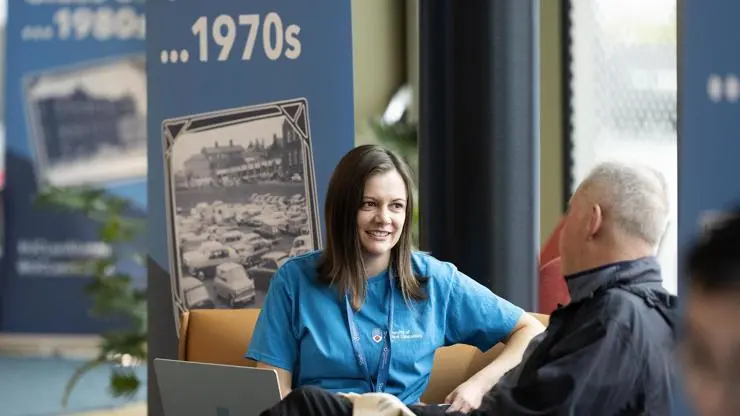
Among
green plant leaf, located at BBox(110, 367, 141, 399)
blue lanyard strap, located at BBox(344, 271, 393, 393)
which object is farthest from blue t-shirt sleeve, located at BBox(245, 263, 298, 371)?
green plant leaf, located at BBox(110, 367, 141, 399)

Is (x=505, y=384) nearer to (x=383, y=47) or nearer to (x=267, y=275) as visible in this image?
(x=267, y=275)

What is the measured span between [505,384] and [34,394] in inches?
212

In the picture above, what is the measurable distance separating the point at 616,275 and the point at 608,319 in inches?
4.7

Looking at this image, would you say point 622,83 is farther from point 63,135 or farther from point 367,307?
point 63,135

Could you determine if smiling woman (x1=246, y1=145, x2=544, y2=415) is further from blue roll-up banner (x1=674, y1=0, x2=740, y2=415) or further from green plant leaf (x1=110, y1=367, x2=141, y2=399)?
green plant leaf (x1=110, y1=367, x2=141, y2=399)

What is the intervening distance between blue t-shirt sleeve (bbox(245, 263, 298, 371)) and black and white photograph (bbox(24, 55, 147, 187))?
18.3 ft

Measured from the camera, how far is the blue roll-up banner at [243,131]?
4.45 metres

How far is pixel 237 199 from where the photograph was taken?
4488 millimetres

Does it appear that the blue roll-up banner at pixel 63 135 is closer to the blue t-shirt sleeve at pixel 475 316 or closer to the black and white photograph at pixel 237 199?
the black and white photograph at pixel 237 199

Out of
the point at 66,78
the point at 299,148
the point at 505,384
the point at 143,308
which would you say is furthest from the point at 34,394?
the point at 505,384

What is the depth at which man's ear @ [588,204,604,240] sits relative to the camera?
8.33 feet

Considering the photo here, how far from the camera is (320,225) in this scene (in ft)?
14.5

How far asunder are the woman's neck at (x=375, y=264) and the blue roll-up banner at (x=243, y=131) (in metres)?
1.04

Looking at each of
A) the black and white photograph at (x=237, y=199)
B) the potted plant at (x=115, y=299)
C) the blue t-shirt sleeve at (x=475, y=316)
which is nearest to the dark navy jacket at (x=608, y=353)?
the blue t-shirt sleeve at (x=475, y=316)
